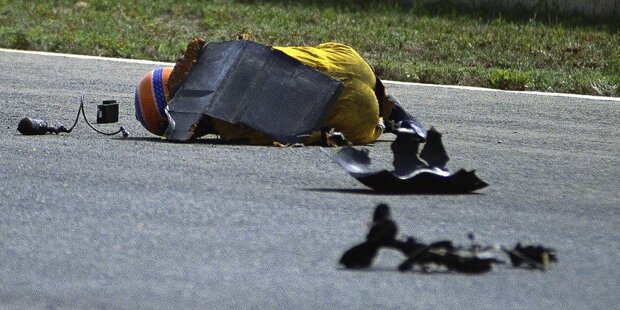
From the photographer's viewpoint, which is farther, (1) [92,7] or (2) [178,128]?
(1) [92,7]

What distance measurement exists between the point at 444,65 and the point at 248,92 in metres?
5.74

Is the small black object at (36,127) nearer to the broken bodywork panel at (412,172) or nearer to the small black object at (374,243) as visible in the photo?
the broken bodywork panel at (412,172)

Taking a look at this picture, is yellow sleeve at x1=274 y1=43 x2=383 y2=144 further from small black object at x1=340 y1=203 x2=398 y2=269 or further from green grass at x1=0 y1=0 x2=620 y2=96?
green grass at x1=0 y1=0 x2=620 y2=96

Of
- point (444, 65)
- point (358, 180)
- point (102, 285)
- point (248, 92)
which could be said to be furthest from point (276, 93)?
point (444, 65)

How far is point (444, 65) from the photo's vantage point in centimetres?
1509

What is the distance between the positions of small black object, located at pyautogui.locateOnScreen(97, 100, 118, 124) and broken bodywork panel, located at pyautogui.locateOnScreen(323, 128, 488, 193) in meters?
2.88

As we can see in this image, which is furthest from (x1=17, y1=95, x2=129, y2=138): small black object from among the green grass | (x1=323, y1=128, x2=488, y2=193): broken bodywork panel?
the green grass

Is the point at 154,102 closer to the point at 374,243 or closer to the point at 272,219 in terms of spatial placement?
the point at 272,219

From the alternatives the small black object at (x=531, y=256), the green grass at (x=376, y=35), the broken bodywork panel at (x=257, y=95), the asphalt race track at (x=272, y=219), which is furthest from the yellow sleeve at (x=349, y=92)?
→ the green grass at (x=376, y=35)

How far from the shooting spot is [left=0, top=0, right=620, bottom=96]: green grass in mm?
14297

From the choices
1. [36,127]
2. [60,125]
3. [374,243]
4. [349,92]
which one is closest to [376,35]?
[60,125]

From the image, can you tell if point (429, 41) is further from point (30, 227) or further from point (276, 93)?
point (30, 227)

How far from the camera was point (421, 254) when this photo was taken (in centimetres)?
590

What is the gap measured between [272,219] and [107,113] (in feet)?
12.4
